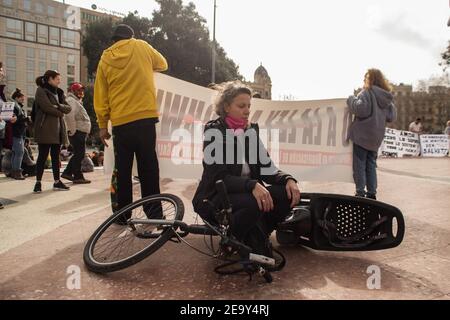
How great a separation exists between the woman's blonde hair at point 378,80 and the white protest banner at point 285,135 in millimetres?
613

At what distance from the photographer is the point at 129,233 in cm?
312

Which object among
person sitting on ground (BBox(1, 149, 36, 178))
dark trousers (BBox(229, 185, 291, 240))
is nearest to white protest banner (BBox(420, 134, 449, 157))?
person sitting on ground (BBox(1, 149, 36, 178))

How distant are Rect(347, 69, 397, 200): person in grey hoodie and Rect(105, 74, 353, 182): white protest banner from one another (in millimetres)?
445

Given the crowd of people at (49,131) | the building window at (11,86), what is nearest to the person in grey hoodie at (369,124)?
the crowd of people at (49,131)

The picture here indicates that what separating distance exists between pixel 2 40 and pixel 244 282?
318 feet

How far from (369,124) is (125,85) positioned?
10.1 feet

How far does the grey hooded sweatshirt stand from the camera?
5.14 metres

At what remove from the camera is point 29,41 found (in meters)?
88.4

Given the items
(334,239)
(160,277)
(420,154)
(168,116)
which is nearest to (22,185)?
(168,116)

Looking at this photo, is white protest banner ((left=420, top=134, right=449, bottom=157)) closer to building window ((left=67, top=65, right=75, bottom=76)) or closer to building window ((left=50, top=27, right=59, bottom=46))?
building window ((left=67, top=65, right=75, bottom=76))

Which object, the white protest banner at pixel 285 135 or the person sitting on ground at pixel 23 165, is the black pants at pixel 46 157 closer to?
the white protest banner at pixel 285 135

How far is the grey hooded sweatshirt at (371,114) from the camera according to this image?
5.14 metres

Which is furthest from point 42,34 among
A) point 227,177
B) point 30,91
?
point 227,177

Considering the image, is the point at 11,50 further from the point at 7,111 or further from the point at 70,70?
the point at 7,111
